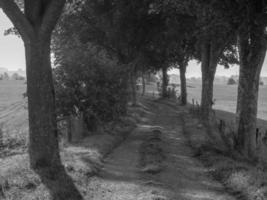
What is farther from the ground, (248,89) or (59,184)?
(248,89)

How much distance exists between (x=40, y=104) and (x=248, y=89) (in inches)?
316

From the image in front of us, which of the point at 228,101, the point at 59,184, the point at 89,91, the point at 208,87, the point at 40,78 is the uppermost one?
the point at 40,78

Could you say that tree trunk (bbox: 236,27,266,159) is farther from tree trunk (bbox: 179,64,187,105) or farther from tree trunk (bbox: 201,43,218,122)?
tree trunk (bbox: 179,64,187,105)

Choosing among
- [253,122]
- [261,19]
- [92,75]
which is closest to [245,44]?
[261,19]

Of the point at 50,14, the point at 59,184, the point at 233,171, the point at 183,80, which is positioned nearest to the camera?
the point at 59,184

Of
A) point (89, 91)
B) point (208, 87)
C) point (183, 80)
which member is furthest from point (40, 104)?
point (183, 80)

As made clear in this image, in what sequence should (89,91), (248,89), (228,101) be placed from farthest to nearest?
(228,101) → (89,91) → (248,89)

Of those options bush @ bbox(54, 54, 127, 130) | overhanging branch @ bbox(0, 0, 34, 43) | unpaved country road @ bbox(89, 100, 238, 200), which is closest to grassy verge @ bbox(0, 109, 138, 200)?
unpaved country road @ bbox(89, 100, 238, 200)

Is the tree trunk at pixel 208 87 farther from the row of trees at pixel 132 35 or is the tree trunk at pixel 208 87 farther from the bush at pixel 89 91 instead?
the bush at pixel 89 91

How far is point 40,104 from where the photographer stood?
30.0 feet

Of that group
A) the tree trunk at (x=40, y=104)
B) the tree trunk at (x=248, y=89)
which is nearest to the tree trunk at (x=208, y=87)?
the tree trunk at (x=248, y=89)

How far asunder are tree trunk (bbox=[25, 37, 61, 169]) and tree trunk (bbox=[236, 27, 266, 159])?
24.4 ft

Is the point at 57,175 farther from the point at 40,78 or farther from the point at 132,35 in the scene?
the point at 132,35

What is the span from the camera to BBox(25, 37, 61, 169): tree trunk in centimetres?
909
